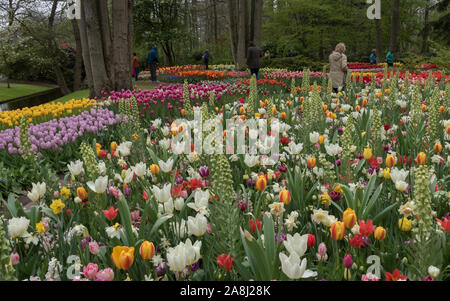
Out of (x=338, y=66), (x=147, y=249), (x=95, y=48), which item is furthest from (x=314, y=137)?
(x=95, y=48)

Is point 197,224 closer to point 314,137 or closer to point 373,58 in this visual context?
point 314,137

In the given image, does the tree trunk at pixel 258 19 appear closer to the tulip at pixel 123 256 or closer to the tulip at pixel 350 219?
the tulip at pixel 350 219

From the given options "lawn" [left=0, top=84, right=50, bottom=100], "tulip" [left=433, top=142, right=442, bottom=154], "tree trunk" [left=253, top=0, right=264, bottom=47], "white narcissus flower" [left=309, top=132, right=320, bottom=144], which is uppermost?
"tree trunk" [left=253, top=0, right=264, bottom=47]

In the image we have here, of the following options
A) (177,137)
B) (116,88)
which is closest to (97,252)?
(177,137)

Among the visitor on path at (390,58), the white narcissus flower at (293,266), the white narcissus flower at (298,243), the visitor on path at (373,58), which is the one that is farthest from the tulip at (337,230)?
the visitor on path at (373,58)

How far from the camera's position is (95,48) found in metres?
10.2

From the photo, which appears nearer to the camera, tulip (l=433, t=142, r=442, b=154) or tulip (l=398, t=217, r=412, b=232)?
tulip (l=398, t=217, r=412, b=232)

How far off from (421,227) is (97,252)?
144cm

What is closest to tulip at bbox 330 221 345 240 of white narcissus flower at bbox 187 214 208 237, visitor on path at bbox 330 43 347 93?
white narcissus flower at bbox 187 214 208 237

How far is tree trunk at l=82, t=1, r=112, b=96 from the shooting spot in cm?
1000

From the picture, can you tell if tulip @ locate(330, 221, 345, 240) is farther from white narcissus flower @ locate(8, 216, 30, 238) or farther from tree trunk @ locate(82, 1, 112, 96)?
tree trunk @ locate(82, 1, 112, 96)

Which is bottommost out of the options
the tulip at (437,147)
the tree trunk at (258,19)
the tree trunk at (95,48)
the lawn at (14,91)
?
the tulip at (437,147)

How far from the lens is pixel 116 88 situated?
10.8m

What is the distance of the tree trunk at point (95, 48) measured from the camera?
1000 cm
